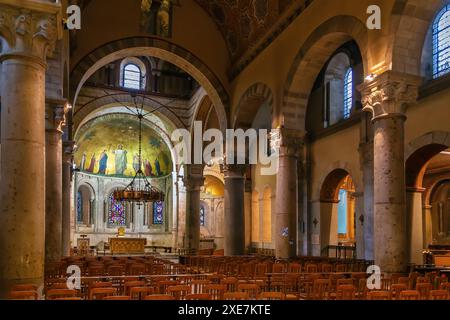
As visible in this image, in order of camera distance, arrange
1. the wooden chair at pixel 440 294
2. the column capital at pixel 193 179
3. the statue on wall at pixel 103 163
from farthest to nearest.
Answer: the statue on wall at pixel 103 163 < the column capital at pixel 193 179 < the wooden chair at pixel 440 294

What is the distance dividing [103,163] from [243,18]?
19.2 metres

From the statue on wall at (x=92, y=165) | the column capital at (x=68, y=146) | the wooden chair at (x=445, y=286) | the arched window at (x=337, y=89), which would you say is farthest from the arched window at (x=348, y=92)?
the statue on wall at (x=92, y=165)

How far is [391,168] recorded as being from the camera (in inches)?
452

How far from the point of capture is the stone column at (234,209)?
72.3ft

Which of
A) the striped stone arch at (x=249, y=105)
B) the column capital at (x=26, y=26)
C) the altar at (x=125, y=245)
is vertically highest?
the striped stone arch at (x=249, y=105)

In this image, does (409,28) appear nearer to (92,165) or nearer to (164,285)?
(164,285)

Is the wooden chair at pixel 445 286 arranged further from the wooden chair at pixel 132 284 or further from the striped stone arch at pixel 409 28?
the wooden chair at pixel 132 284

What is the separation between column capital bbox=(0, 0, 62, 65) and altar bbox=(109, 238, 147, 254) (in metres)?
22.8

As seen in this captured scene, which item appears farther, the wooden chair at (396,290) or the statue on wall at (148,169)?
the statue on wall at (148,169)

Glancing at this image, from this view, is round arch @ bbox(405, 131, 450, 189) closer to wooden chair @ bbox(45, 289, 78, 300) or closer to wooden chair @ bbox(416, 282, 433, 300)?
wooden chair @ bbox(416, 282, 433, 300)

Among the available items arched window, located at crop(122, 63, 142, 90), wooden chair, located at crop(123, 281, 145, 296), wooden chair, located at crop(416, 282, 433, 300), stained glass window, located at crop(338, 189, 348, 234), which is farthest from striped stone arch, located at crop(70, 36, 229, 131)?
wooden chair, located at crop(416, 282, 433, 300)

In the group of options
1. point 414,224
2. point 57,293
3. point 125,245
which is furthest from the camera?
point 125,245

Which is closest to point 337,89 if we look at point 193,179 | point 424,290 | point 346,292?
point 193,179

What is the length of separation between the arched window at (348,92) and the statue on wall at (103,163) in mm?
19509
